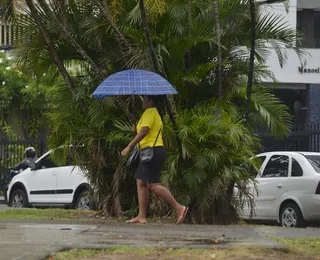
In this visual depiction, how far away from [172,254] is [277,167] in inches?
322

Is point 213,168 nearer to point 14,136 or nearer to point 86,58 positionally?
point 86,58

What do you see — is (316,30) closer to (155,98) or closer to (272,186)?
(272,186)

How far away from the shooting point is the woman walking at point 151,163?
33.3 ft

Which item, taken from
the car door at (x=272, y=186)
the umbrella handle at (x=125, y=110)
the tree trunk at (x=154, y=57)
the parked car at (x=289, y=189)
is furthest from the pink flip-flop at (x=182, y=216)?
the car door at (x=272, y=186)

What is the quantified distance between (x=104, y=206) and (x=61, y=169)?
560cm

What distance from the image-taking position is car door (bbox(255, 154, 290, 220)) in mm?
14305

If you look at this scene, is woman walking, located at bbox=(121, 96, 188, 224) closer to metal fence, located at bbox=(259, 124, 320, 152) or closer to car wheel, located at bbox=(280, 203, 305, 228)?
car wheel, located at bbox=(280, 203, 305, 228)

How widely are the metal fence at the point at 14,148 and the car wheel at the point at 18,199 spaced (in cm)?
502

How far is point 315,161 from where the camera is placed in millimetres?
14141

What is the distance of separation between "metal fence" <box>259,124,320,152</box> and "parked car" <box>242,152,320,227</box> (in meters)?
7.64

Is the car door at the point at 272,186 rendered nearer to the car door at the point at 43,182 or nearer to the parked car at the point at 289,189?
the parked car at the point at 289,189

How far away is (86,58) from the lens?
38.7ft

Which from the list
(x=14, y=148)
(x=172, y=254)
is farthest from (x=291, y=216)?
(x=14, y=148)

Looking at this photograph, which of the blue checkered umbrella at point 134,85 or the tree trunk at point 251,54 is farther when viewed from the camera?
the tree trunk at point 251,54
